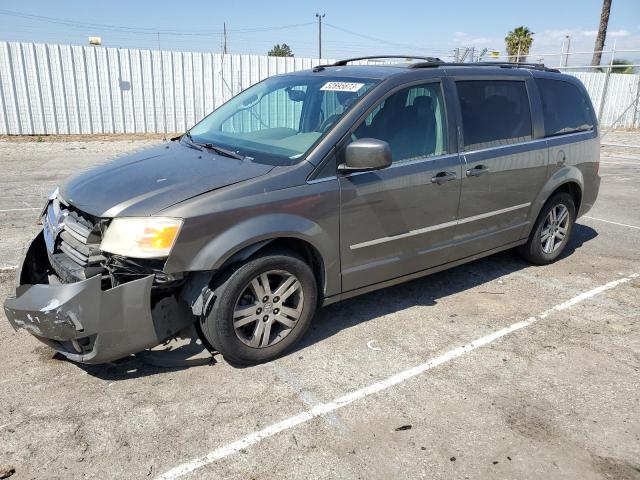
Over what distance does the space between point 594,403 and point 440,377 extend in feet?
3.03

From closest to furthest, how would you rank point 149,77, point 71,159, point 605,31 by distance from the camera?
point 71,159 < point 149,77 < point 605,31

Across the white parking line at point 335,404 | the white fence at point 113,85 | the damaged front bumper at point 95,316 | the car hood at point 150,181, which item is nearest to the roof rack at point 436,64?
the car hood at point 150,181

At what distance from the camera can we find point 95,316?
9.48 ft

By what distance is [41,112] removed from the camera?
49.8ft

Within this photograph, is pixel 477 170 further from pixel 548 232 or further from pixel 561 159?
pixel 548 232

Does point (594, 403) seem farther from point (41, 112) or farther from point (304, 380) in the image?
point (41, 112)

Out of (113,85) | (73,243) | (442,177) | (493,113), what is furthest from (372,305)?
(113,85)

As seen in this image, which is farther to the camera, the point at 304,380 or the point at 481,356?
the point at 481,356

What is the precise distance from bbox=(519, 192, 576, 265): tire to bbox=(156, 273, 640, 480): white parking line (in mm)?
961

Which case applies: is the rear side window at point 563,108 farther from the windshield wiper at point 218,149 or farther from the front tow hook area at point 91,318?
the front tow hook area at point 91,318

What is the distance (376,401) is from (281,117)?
233cm

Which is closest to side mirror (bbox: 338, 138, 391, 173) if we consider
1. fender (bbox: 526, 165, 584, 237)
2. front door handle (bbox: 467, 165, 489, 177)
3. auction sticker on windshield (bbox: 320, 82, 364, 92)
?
auction sticker on windshield (bbox: 320, 82, 364, 92)

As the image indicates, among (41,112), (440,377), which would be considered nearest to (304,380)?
(440,377)

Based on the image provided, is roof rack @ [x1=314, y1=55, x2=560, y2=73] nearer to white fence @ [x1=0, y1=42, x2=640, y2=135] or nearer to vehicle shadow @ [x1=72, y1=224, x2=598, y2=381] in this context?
vehicle shadow @ [x1=72, y1=224, x2=598, y2=381]
